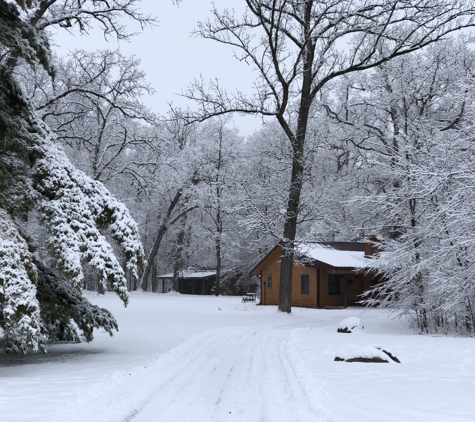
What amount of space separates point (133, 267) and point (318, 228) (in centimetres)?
1875

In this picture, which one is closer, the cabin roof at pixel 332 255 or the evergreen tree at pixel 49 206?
the evergreen tree at pixel 49 206

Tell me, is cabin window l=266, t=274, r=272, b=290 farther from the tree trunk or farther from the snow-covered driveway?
the snow-covered driveway

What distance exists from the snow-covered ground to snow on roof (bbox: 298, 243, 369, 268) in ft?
51.2

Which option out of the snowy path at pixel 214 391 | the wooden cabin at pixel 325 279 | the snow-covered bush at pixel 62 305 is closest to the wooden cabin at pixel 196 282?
the wooden cabin at pixel 325 279

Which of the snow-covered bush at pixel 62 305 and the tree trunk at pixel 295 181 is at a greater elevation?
the tree trunk at pixel 295 181

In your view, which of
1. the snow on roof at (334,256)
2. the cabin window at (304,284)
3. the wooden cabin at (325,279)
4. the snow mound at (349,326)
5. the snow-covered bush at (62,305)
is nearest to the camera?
the snow-covered bush at (62,305)

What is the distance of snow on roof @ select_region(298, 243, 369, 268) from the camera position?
30156mm

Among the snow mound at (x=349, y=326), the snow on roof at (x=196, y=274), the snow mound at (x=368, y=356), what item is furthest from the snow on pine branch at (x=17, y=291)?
the snow on roof at (x=196, y=274)

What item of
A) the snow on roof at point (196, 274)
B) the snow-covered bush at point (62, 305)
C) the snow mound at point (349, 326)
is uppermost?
the snow on roof at point (196, 274)

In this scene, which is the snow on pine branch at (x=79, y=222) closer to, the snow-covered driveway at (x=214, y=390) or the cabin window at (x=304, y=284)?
the snow-covered driveway at (x=214, y=390)

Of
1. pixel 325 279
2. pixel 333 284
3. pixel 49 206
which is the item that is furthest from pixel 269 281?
pixel 49 206

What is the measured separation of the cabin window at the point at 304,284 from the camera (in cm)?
3166

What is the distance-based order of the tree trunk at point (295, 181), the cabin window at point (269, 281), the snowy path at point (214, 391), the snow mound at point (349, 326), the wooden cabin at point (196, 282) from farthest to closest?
1. the wooden cabin at point (196, 282)
2. the cabin window at point (269, 281)
3. the tree trunk at point (295, 181)
4. the snow mound at point (349, 326)
5. the snowy path at point (214, 391)

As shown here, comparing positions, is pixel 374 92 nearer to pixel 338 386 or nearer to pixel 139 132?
pixel 139 132
